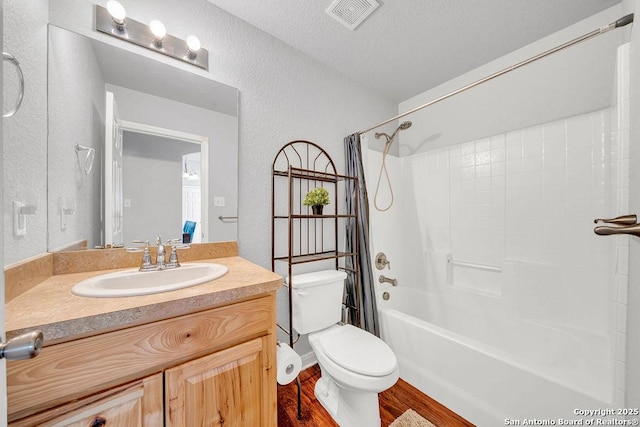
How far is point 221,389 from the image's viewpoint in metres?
0.79

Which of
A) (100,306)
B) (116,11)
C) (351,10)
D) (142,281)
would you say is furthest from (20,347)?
(351,10)

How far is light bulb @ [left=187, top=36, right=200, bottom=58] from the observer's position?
1.28 metres

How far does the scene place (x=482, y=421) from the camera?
125 cm

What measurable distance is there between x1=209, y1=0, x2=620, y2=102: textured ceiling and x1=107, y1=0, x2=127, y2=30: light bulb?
1.66 ft

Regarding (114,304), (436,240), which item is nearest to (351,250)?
(436,240)

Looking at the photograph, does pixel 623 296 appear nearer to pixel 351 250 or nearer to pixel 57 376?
pixel 351 250

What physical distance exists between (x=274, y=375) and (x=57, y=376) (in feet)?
2.02

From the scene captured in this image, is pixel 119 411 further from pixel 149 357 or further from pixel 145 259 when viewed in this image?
pixel 145 259

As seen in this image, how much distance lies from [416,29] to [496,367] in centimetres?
206

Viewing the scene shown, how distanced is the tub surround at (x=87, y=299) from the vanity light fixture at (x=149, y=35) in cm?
104

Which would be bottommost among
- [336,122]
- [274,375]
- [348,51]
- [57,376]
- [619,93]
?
[274,375]

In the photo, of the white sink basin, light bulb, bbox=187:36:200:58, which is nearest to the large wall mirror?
light bulb, bbox=187:36:200:58

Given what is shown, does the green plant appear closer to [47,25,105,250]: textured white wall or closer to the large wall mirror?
the large wall mirror

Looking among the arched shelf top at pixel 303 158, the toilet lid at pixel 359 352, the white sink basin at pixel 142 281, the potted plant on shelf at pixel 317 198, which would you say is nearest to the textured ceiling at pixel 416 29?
the arched shelf top at pixel 303 158
